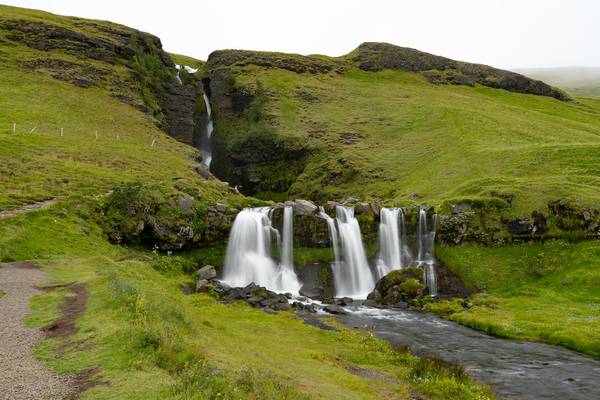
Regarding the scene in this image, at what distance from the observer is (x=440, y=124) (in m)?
92.2

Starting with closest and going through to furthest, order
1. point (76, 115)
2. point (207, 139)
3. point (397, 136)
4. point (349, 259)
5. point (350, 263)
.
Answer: point (350, 263) → point (349, 259) → point (76, 115) → point (397, 136) → point (207, 139)

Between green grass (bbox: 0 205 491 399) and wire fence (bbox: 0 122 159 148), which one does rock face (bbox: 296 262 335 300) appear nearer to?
green grass (bbox: 0 205 491 399)

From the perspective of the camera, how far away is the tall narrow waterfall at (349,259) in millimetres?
48750

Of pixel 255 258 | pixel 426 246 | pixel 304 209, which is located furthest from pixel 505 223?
pixel 255 258

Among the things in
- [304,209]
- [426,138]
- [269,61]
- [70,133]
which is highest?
[269,61]

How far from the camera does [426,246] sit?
52.0 m

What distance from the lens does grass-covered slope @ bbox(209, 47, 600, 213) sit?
62.2 m

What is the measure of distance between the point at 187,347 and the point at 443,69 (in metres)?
146

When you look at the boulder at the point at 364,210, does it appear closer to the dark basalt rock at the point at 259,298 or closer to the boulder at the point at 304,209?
the boulder at the point at 304,209

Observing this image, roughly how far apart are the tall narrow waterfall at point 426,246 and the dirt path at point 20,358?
123ft

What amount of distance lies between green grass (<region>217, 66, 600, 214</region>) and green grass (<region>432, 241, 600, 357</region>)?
252 inches

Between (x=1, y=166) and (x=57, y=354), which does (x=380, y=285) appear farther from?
(x=1, y=166)

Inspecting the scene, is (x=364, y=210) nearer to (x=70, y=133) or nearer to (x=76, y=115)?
(x=70, y=133)

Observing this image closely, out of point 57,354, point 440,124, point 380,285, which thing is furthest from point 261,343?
point 440,124
